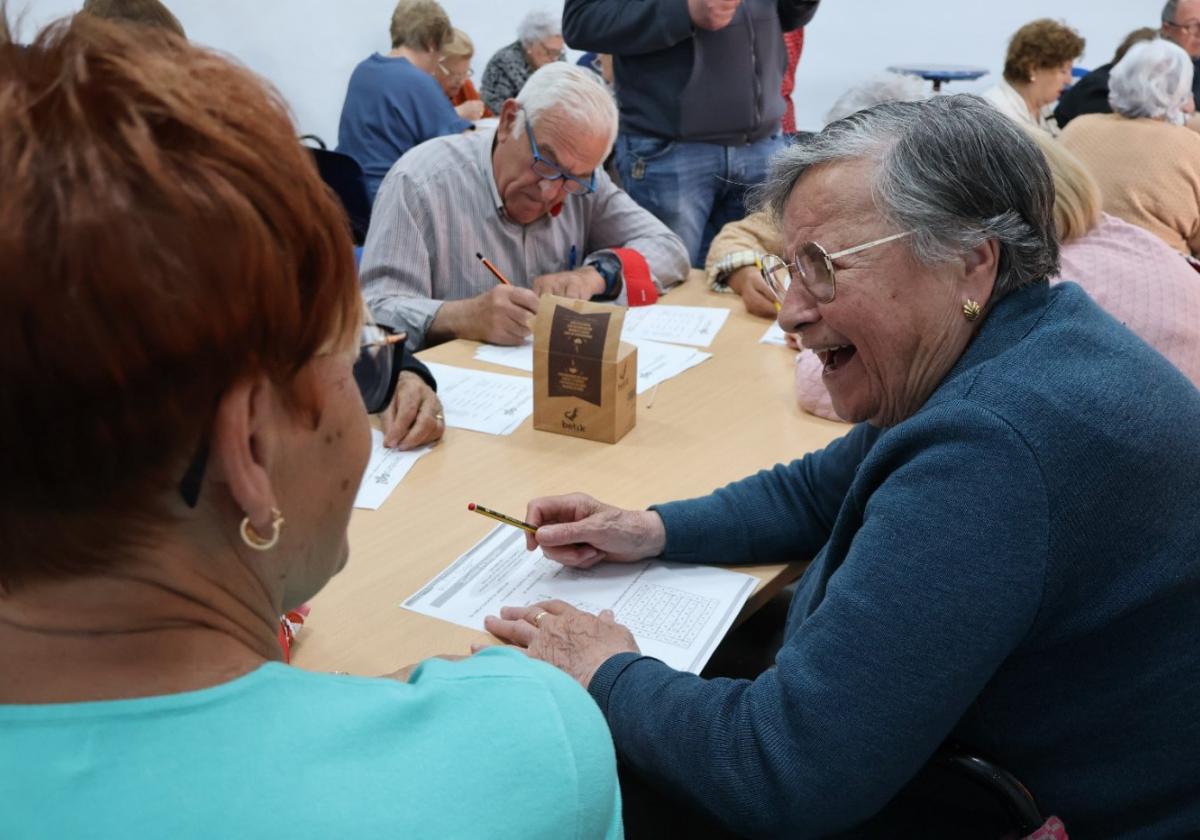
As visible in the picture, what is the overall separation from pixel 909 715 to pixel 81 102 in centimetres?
87

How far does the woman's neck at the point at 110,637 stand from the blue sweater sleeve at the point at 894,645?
60 centimetres

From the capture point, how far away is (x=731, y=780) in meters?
1.04

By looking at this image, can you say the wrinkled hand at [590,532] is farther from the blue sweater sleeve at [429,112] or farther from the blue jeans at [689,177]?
the blue sweater sleeve at [429,112]

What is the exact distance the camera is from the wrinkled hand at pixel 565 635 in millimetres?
1193

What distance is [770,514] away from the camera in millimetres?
1489

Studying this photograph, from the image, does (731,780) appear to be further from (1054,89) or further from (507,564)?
(1054,89)

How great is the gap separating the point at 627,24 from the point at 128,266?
3.00 meters

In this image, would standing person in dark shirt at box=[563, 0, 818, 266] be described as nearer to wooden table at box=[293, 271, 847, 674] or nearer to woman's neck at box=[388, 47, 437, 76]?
wooden table at box=[293, 271, 847, 674]

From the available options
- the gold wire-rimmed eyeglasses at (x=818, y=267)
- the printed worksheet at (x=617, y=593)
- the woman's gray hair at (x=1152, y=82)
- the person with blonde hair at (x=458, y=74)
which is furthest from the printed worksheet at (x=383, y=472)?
the person with blonde hair at (x=458, y=74)

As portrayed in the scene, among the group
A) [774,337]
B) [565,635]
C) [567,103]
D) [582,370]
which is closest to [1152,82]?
[774,337]

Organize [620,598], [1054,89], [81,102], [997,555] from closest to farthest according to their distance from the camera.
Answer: [81,102] < [997,555] < [620,598] < [1054,89]

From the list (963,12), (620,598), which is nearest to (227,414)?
(620,598)

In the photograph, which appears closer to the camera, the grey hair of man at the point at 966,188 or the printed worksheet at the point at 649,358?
the grey hair of man at the point at 966,188

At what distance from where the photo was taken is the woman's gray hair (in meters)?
3.13
